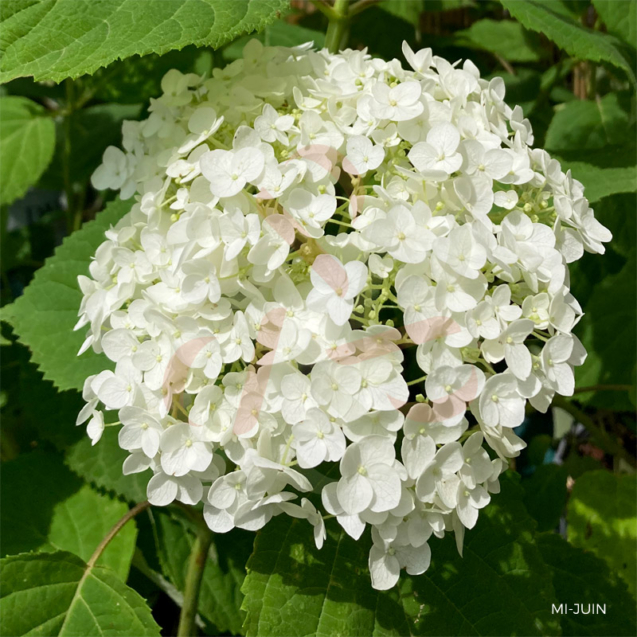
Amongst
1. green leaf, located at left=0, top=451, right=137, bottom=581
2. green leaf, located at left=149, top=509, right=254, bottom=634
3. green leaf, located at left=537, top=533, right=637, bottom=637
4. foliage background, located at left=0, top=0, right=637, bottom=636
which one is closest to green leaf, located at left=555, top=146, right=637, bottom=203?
foliage background, located at left=0, top=0, right=637, bottom=636

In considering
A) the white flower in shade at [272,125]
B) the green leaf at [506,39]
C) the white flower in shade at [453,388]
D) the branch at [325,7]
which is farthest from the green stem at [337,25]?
the white flower in shade at [453,388]

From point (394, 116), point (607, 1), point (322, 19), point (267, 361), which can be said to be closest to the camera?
point (267, 361)

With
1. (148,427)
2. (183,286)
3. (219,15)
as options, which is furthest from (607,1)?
(148,427)

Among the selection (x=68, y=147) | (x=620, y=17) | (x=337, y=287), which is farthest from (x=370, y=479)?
(x=68, y=147)

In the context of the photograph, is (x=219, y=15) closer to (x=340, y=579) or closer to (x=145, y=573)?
(x=340, y=579)

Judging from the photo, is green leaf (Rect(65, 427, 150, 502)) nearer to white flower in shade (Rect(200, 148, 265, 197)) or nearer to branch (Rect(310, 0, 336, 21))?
white flower in shade (Rect(200, 148, 265, 197))

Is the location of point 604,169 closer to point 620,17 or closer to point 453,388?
point 620,17
